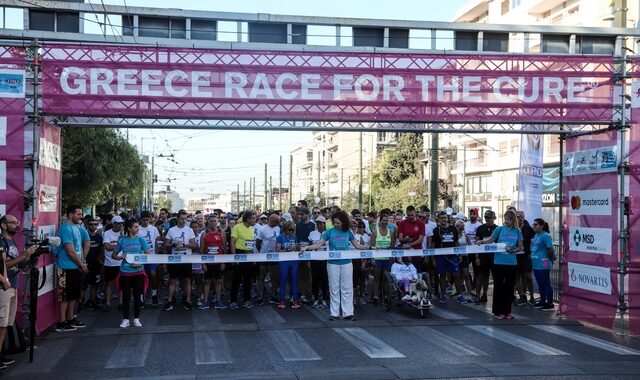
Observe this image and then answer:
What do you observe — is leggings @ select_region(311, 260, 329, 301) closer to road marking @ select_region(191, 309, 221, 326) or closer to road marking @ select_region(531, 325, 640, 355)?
road marking @ select_region(191, 309, 221, 326)

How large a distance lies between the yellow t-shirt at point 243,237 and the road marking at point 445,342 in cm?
389

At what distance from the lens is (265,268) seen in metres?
14.0

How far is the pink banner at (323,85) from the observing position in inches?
416

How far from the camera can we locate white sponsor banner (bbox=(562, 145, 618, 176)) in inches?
423

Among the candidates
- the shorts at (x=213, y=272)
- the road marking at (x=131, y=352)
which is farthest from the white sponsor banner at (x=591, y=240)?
the road marking at (x=131, y=352)

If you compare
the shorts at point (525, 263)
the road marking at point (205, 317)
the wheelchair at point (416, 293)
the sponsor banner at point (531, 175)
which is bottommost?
the road marking at point (205, 317)

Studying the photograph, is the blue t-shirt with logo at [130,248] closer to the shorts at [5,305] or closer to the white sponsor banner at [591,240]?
the shorts at [5,305]

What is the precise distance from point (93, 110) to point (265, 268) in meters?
5.10

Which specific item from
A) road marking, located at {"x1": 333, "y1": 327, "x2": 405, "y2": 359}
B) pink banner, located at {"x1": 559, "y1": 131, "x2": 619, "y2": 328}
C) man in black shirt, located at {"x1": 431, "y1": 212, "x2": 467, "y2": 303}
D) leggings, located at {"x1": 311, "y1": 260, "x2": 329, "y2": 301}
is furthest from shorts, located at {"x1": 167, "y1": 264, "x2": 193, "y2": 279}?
pink banner, located at {"x1": 559, "y1": 131, "x2": 619, "y2": 328}

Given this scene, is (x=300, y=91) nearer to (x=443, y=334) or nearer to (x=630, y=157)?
(x=443, y=334)

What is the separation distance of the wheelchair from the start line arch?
8.22 feet

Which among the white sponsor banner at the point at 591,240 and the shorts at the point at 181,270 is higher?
the white sponsor banner at the point at 591,240

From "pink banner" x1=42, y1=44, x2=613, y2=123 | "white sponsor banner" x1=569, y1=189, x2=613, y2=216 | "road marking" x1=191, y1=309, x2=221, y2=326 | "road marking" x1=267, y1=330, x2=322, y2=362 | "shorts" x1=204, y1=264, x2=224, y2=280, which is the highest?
"pink banner" x1=42, y1=44, x2=613, y2=123

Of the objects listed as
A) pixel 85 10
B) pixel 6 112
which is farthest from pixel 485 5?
pixel 6 112
